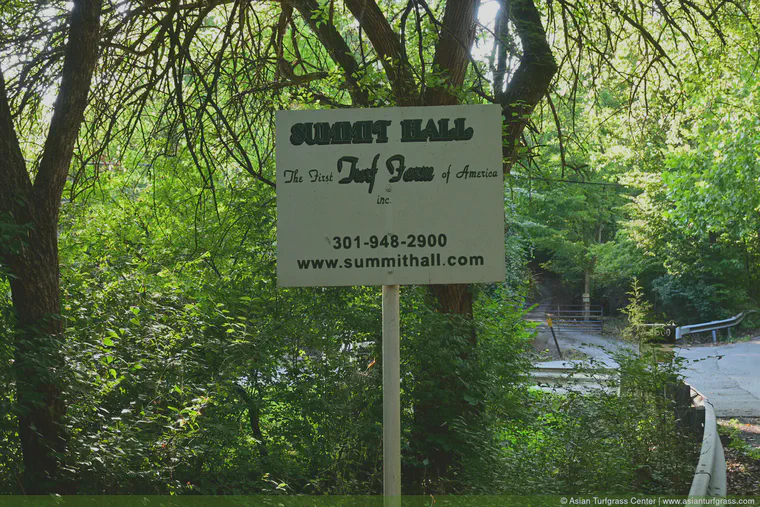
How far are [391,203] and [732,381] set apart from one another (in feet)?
49.2

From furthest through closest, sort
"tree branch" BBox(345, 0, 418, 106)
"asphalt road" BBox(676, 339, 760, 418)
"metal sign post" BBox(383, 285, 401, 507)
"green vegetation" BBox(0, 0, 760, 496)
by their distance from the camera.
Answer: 1. "asphalt road" BBox(676, 339, 760, 418)
2. "tree branch" BBox(345, 0, 418, 106)
3. "green vegetation" BBox(0, 0, 760, 496)
4. "metal sign post" BBox(383, 285, 401, 507)

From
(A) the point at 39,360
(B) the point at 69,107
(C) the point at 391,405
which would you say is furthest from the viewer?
(B) the point at 69,107

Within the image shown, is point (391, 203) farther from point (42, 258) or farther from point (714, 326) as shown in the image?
point (714, 326)

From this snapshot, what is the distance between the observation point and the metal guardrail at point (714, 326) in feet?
92.3

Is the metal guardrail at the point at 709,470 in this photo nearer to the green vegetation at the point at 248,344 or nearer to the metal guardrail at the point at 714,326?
the green vegetation at the point at 248,344

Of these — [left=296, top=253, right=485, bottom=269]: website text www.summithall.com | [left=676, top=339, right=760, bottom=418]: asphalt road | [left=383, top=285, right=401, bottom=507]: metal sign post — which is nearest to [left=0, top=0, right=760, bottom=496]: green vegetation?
[left=383, top=285, right=401, bottom=507]: metal sign post

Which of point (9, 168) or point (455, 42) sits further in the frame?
point (455, 42)

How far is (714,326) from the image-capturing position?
29516 mm

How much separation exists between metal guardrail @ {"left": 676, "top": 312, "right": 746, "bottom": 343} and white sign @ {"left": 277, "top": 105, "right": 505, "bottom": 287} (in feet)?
87.5

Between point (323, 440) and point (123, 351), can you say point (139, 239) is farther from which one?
point (323, 440)

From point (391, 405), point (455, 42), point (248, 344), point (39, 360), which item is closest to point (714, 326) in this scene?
point (455, 42)

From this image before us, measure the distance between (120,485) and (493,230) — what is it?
262 cm

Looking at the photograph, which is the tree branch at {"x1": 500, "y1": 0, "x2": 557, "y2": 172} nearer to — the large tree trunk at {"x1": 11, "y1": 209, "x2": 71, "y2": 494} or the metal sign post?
the metal sign post

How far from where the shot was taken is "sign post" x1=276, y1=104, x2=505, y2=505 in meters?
3.63
